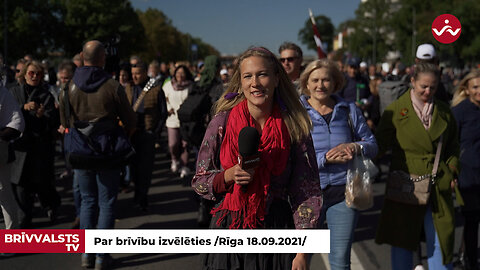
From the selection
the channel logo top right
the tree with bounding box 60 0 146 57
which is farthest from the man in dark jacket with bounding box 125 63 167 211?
the tree with bounding box 60 0 146 57

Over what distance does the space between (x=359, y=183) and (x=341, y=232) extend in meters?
0.38

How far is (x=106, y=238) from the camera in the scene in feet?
13.0

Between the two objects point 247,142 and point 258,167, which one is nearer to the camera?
point 247,142

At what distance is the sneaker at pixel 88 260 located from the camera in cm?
495

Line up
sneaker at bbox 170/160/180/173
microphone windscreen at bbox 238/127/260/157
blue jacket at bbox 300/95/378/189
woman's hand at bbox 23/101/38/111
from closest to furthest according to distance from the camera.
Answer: microphone windscreen at bbox 238/127/260/157, blue jacket at bbox 300/95/378/189, woman's hand at bbox 23/101/38/111, sneaker at bbox 170/160/180/173

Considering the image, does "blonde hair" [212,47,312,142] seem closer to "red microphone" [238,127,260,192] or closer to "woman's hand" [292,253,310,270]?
"red microphone" [238,127,260,192]

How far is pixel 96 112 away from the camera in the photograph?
479 centimetres

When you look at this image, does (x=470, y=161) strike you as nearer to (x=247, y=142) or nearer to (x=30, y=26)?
A: (x=247, y=142)

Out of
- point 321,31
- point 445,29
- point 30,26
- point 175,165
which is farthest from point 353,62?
point 321,31

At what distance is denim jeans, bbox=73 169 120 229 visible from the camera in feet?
16.1

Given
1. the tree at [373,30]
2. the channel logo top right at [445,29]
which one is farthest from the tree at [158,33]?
the channel logo top right at [445,29]

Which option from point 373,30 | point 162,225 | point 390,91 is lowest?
point 162,225

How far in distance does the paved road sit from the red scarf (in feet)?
8.54

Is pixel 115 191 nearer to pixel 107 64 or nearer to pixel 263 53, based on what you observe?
pixel 107 64
